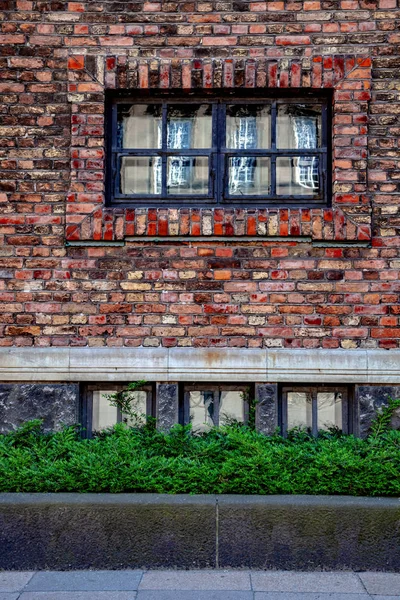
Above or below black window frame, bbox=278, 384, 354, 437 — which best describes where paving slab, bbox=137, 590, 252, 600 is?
below

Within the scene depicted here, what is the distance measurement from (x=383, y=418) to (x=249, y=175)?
2.16 m

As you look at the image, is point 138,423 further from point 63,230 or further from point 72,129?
point 72,129

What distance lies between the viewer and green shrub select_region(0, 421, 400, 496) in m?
4.04

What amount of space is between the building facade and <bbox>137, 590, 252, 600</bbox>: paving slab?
1.46m

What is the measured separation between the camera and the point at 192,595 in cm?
349

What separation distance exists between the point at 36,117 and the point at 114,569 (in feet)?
11.0

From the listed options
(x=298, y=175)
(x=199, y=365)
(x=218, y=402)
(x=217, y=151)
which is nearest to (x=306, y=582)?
(x=218, y=402)

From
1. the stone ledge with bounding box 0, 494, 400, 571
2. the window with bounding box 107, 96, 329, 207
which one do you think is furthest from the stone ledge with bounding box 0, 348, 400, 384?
the window with bounding box 107, 96, 329, 207

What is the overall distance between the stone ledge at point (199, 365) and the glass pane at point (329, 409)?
0.25 meters

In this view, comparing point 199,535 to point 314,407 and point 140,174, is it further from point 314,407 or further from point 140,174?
point 140,174

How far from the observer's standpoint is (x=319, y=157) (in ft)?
16.1

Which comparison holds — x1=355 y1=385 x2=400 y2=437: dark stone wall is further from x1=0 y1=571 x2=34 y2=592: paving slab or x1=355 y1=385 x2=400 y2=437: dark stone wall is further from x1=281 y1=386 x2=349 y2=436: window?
x1=0 y1=571 x2=34 y2=592: paving slab

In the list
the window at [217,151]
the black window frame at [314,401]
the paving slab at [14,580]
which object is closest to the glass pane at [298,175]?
the window at [217,151]

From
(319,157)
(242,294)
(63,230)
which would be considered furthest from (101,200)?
(319,157)
